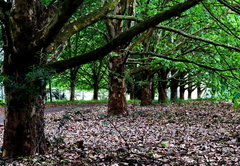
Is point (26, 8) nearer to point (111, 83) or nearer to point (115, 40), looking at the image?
point (115, 40)

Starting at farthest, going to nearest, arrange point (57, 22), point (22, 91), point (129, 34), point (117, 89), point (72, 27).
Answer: point (117, 89)
point (72, 27)
point (22, 91)
point (129, 34)
point (57, 22)

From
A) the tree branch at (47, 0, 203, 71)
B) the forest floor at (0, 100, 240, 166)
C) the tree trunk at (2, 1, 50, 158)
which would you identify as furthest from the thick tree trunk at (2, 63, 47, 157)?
the tree branch at (47, 0, 203, 71)

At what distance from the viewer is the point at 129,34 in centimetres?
395

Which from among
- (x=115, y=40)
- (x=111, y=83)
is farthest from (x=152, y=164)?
(x=111, y=83)

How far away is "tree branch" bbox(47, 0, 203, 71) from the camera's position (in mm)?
3604

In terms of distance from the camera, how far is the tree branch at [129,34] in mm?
3604

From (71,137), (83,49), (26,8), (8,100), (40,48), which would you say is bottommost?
(71,137)

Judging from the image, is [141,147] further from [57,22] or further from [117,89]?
[117,89]

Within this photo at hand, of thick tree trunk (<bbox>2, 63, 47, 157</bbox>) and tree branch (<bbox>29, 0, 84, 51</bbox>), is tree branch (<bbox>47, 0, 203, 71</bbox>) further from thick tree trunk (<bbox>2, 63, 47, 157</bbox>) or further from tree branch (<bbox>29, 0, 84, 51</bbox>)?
thick tree trunk (<bbox>2, 63, 47, 157</bbox>)

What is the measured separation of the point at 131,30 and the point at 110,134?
4.48m

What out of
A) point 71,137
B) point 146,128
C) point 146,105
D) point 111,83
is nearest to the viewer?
point 71,137

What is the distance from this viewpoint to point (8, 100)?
4594 millimetres

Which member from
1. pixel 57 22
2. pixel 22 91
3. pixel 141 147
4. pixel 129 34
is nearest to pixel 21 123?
pixel 22 91

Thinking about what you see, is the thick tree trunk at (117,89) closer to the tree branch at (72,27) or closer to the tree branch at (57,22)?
the tree branch at (72,27)
